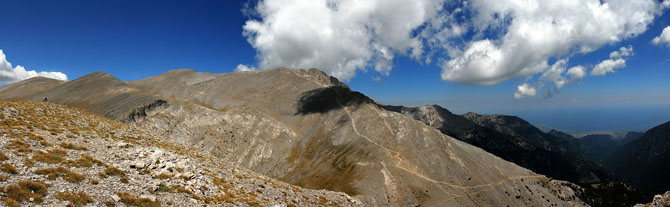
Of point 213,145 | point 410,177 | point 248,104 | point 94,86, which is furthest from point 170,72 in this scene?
point 410,177

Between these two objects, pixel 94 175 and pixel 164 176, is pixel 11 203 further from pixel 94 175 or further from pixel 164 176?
pixel 164 176

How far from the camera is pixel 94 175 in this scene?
18.9 m

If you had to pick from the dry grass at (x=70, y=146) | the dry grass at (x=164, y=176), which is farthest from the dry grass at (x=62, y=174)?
the dry grass at (x=70, y=146)

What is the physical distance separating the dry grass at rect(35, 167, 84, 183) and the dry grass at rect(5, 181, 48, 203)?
1.74 m

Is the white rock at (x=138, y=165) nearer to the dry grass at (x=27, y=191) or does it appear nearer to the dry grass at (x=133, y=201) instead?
the dry grass at (x=133, y=201)

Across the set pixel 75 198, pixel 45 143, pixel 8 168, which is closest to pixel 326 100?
pixel 45 143

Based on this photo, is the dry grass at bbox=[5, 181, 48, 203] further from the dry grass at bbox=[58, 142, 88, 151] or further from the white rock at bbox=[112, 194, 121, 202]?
the dry grass at bbox=[58, 142, 88, 151]

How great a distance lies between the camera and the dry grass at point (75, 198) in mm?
14547

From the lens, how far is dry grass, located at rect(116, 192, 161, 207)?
16.7 meters

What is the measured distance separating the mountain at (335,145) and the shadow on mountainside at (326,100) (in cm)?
64

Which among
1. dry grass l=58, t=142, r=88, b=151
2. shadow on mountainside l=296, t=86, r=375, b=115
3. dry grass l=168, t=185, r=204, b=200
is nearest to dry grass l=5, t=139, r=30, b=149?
dry grass l=58, t=142, r=88, b=151

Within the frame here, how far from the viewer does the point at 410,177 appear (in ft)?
300

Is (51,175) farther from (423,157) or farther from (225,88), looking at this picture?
(225,88)

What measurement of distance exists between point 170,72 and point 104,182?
696ft
